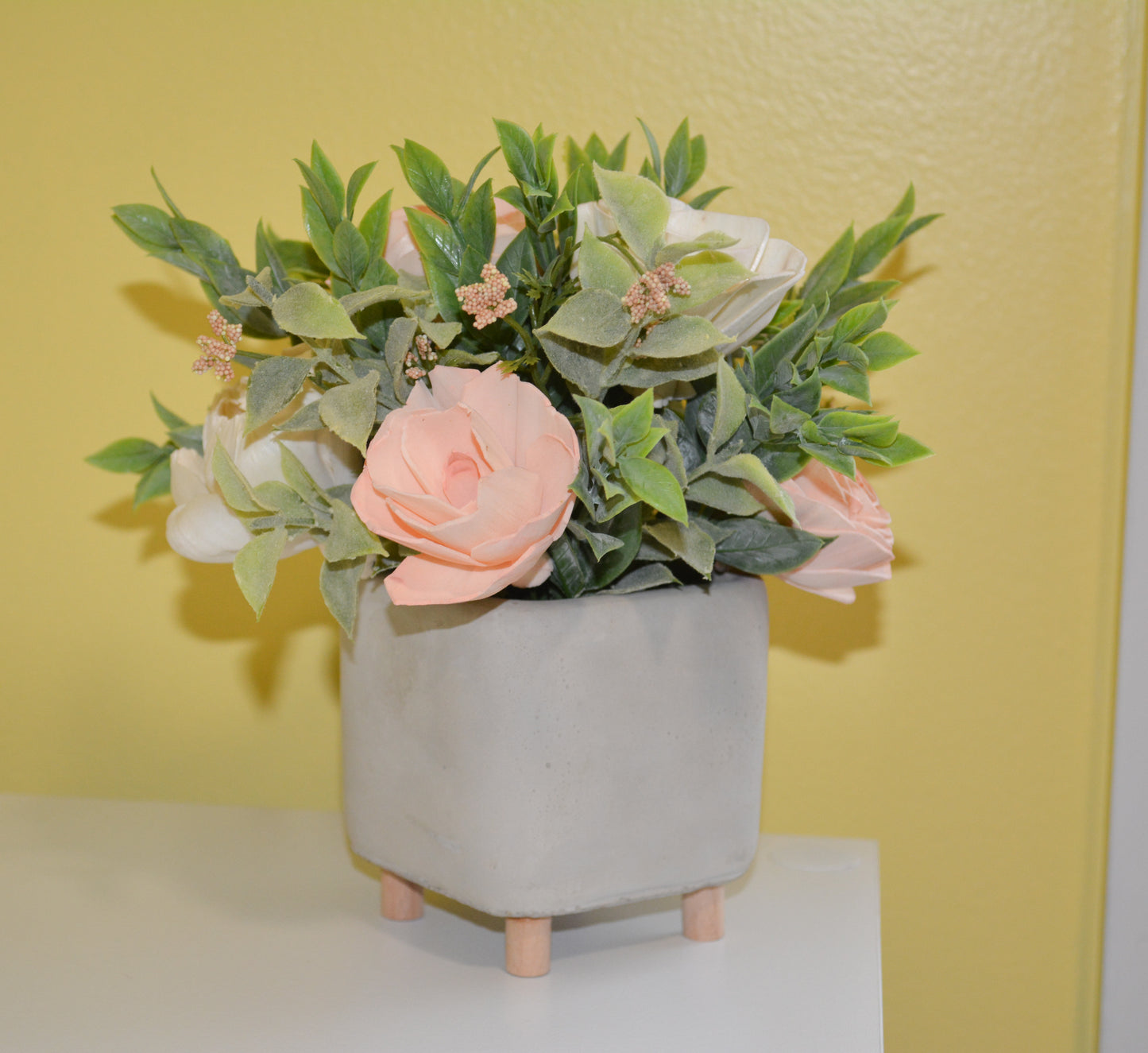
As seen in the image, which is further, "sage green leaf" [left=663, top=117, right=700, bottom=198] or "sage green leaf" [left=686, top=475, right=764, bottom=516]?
"sage green leaf" [left=663, top=117, right=700, bottom=198]

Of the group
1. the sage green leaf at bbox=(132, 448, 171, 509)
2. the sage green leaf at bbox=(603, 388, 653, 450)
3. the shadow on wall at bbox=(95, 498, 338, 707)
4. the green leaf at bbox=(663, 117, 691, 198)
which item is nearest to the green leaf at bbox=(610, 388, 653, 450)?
the sage green leaf at bbox=(603, 388, 653, 450)

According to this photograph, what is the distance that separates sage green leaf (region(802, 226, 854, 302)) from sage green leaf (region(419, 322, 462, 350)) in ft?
0.72

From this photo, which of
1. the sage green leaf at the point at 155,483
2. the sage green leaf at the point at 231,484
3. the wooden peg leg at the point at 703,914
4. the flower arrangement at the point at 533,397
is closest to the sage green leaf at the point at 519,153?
the flower arrangement at the point at 533,397

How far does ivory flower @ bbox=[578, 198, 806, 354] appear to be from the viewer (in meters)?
0.52

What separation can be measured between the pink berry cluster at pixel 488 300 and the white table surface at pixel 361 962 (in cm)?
37

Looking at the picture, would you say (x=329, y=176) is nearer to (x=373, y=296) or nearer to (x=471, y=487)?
(x=373, y=296)

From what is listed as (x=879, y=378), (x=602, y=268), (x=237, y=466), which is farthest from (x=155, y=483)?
(x=879, y=378)

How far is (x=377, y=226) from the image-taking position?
57 centimetres

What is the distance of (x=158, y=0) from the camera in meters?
0.90

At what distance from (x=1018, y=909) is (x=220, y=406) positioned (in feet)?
2.32

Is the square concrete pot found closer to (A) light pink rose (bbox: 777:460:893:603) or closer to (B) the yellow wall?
(A) light pink rose (bbox: 777:460:893:603)

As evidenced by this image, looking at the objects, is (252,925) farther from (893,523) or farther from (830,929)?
(893,523)

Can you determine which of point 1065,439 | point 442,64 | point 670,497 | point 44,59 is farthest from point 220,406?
point 1065,439

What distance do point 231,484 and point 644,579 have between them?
0.74 ft
